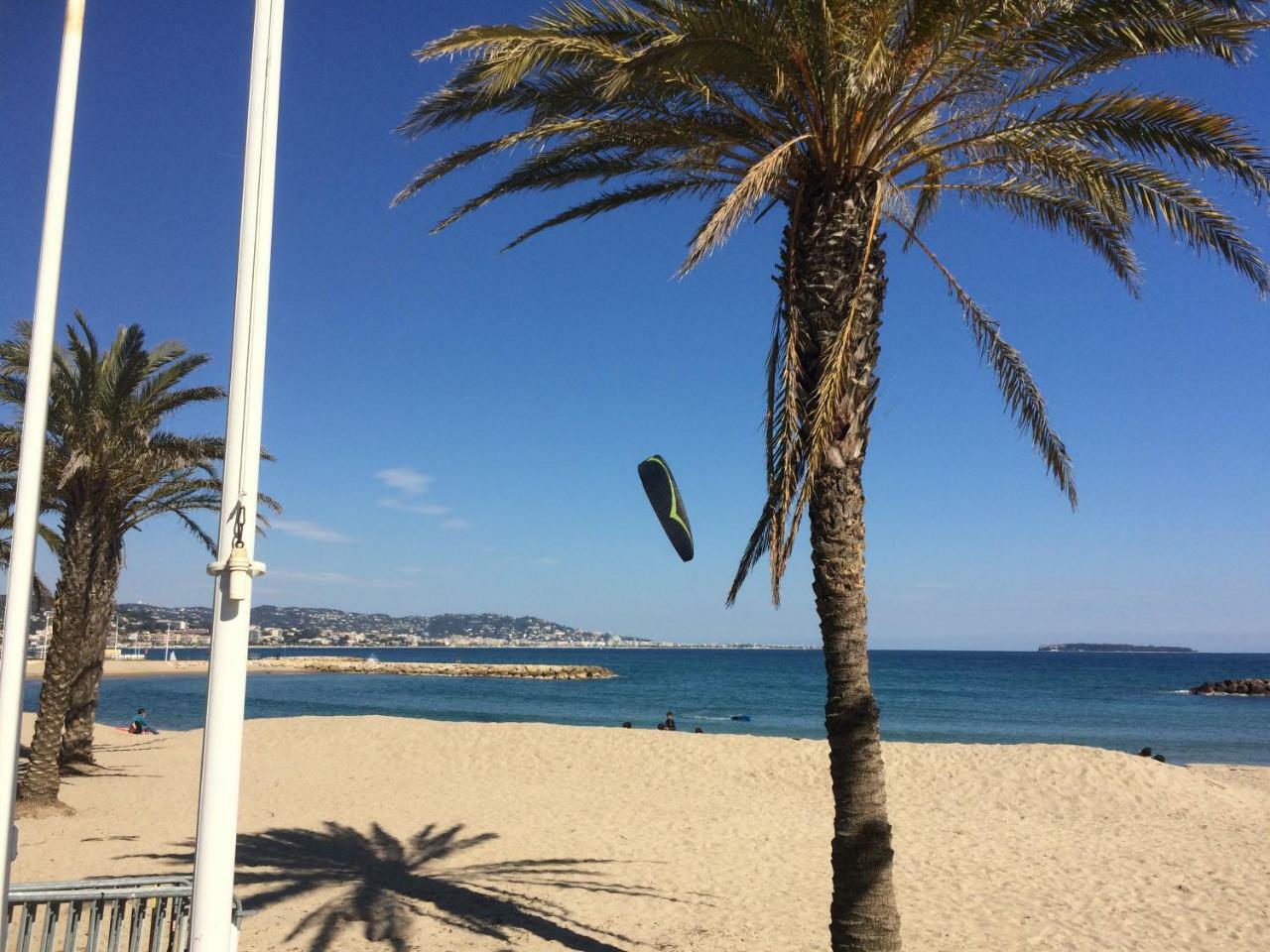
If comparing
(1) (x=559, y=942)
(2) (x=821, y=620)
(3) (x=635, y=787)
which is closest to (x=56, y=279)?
(2) (x=821, y=620)

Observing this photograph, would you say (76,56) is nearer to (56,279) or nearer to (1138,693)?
(56,279)

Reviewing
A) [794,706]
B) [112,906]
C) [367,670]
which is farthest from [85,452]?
[367,670]

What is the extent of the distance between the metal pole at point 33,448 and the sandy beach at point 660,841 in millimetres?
5039

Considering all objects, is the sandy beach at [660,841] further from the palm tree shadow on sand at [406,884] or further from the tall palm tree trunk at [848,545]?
the tall palm tree trunk at [848,545]

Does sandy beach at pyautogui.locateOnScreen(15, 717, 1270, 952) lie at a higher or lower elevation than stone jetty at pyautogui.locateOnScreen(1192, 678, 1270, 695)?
higher

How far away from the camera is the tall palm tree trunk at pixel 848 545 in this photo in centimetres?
632

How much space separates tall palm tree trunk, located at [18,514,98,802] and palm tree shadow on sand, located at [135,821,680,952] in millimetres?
3498

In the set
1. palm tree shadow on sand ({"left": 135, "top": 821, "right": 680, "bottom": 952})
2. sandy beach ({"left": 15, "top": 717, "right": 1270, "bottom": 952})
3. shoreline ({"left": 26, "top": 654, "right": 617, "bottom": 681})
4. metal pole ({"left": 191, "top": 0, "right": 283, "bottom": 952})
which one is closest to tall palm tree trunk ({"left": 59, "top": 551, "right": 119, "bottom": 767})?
sandy beach ({"left": 15, "top": 717, "right": 1270, "bottom": 952})

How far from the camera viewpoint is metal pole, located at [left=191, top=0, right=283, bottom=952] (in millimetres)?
3234

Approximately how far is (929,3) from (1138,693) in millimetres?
76227

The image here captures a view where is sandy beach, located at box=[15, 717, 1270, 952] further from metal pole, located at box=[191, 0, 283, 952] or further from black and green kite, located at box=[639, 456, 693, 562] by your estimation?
metal pole, located at box=[191, 0, 283, 952]

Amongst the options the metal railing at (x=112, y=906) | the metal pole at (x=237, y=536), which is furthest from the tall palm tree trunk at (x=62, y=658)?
the metal pole at (x=237, y=536)

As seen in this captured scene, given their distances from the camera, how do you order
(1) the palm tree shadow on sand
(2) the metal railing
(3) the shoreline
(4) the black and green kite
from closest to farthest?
(2) the metal railing, (4) the black and green kite, (1) the palm tree shadow on sand, (3) the shoreline

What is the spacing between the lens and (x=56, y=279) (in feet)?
12.1
